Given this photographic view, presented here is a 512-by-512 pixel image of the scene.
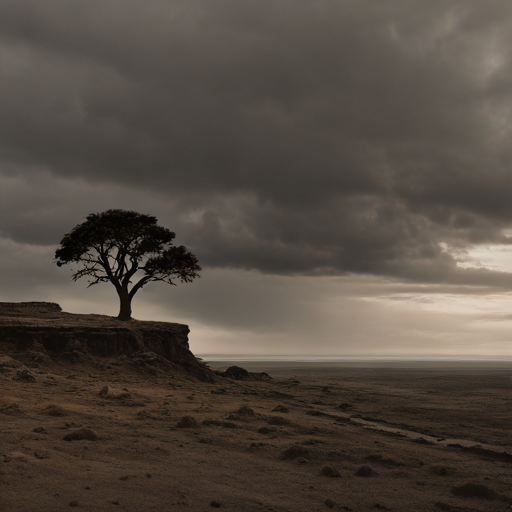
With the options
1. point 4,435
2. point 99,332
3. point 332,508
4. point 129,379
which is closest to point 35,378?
point 129,379

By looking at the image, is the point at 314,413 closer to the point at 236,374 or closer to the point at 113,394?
the point at 113,394

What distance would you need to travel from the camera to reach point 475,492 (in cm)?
1080

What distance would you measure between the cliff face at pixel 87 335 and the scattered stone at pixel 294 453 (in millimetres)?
20876

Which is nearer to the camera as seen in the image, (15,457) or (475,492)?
(475,492)

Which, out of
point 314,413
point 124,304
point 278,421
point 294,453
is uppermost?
point 124,304

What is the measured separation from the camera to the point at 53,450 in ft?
40.0

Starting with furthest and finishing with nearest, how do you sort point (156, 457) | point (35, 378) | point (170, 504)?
point (35, 378) → point (156, 457) → point (170, 504)

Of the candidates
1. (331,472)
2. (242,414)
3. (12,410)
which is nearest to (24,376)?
(12,410)

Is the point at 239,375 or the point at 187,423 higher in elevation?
the point at 187,423

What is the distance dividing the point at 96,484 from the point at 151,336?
2669cm

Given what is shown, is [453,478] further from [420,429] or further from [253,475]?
[420,429]

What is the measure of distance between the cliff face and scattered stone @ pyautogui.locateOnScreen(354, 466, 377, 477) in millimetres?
23111

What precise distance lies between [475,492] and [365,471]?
8.30 ft

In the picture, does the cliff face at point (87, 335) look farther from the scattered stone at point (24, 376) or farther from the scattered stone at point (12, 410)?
the scattered stone at point (12, 410)
